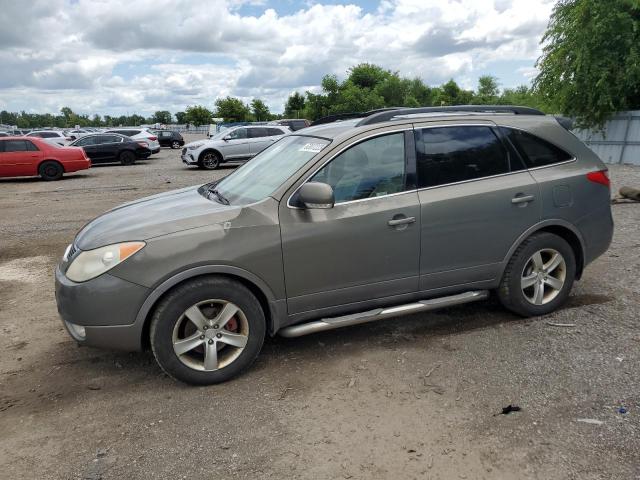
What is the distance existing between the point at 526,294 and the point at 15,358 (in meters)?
4.23

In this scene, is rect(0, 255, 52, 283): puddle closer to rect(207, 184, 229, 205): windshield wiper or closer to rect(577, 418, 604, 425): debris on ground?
rect(207, 184, 229, 205): windshield wiper

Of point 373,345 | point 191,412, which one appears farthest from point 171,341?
point 373,345

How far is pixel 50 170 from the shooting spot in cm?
1697

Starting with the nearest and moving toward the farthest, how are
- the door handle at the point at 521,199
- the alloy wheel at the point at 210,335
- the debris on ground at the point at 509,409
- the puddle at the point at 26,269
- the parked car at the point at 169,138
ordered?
the debris on ground at the point at 509,409
the alloy wheel at the point at 210,335
the door handle at the point at 521,199
the puddle at the point at 26,269
the parked car at the point at 169,138

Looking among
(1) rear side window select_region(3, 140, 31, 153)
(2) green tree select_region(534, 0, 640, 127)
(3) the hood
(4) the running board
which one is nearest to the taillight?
(4) the running board

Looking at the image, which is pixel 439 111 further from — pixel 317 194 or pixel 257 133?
pixel 257 133

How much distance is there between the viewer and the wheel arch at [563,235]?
13.5 ft

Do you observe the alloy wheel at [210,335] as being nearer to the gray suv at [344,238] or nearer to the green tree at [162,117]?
the gray suv at [344,238]

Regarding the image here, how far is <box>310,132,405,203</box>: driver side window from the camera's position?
3.64m

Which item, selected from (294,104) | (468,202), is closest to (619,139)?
(468,202)

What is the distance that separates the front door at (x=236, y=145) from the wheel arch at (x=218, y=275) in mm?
16582

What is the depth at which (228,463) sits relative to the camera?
8.72ft

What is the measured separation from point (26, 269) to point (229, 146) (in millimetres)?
13694

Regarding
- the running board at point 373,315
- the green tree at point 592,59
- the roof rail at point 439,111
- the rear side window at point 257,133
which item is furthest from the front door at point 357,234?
the rear side window at point 257,133
